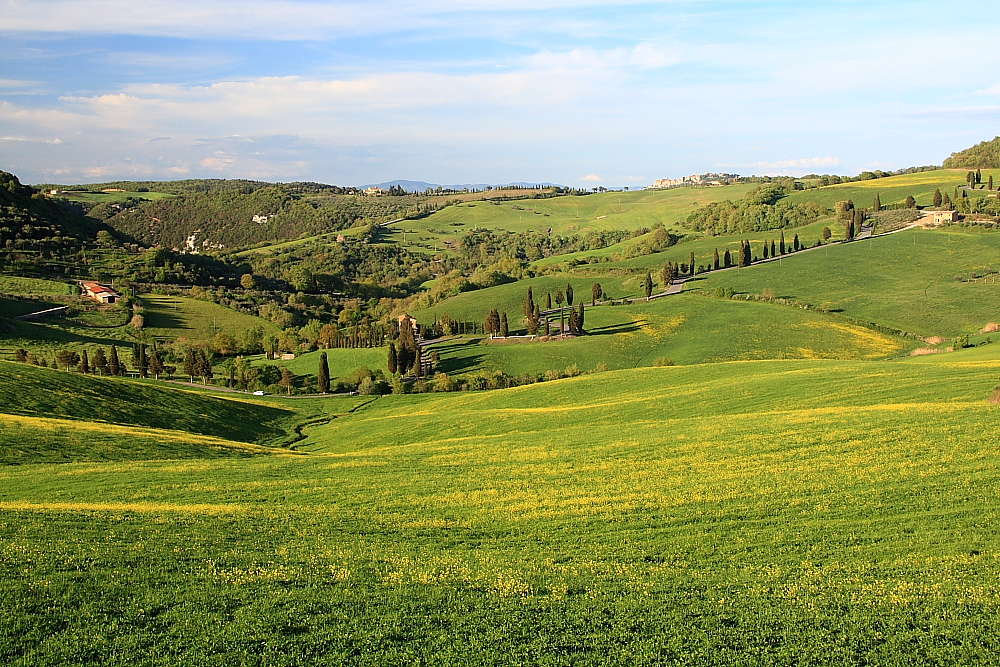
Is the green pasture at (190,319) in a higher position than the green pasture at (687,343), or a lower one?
higher

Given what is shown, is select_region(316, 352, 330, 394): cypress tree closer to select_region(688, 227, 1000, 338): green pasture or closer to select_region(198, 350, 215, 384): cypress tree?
select_region(198, 350, 215, 384): cypress tree

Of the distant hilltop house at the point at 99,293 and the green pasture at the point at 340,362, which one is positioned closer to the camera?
the green pasture at the point at 340,362

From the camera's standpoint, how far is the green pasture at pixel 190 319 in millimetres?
125562

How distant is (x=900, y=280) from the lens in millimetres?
125875

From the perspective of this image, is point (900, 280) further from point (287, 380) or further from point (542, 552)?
point (542, 552)

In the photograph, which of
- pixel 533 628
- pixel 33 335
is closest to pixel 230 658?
pixel 533 628

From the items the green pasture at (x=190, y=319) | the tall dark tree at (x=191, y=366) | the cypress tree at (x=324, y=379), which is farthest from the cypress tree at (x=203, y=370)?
the green pasture at (x=190, y=319)

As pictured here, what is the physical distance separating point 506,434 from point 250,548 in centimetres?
2285

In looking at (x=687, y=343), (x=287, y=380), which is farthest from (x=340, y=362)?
(x=687, y=343)

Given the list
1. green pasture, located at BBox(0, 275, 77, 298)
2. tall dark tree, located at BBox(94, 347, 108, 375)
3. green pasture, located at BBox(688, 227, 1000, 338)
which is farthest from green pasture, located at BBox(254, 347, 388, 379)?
green pasture, located at BBox(688, 227, 1000, 338)

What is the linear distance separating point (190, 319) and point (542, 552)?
13100 centimetres

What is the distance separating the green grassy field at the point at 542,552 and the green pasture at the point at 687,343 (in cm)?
5466

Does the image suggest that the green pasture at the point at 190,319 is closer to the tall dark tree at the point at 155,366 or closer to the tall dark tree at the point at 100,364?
the tall dark tree at the point at 155,366

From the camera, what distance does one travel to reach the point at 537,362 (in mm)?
90375
